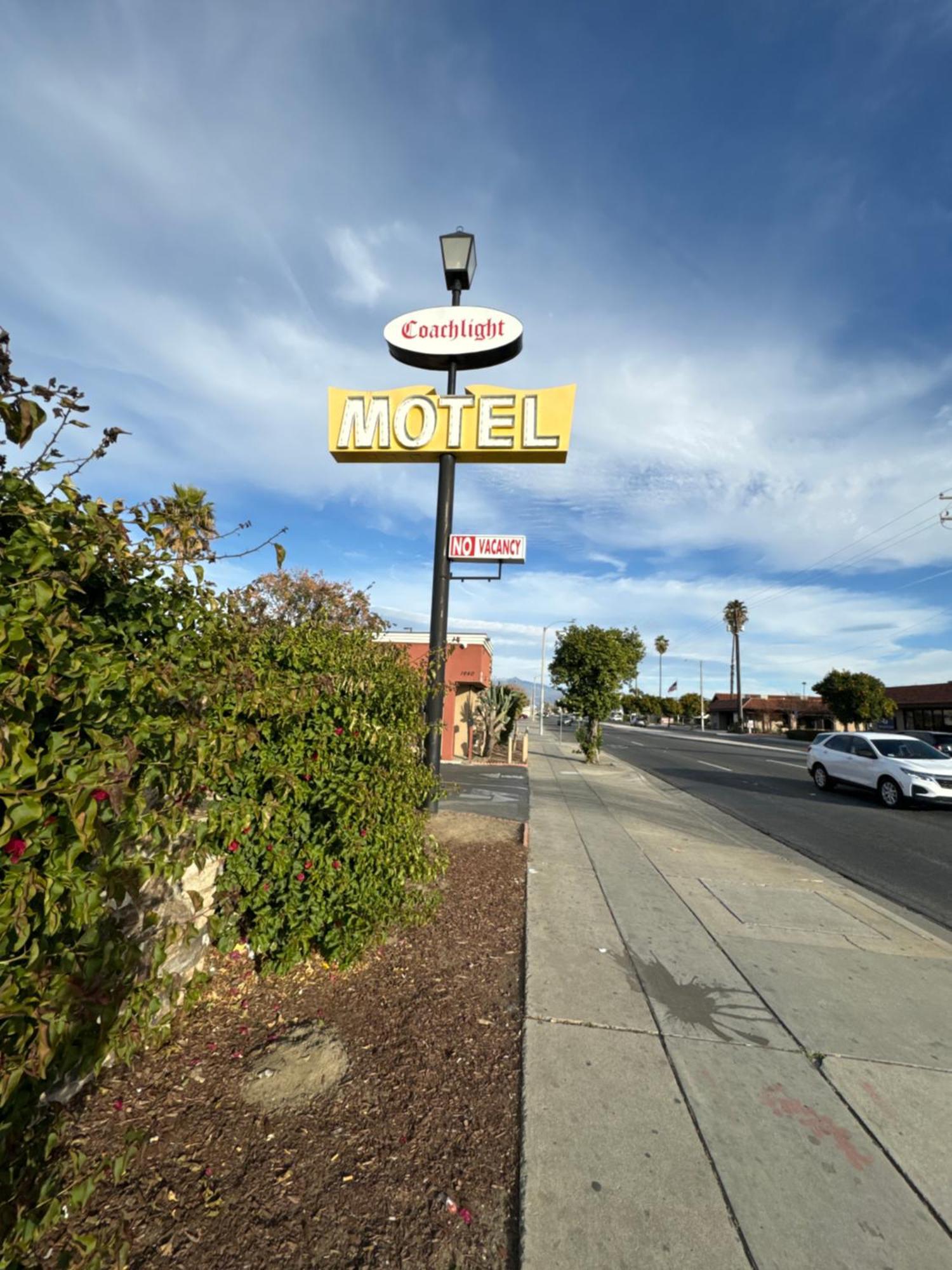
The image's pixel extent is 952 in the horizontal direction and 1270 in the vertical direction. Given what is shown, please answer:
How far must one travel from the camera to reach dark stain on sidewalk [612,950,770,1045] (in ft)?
11.1

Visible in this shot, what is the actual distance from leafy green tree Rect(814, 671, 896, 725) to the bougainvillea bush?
2066 inches

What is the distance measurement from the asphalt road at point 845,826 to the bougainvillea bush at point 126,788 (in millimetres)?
5902

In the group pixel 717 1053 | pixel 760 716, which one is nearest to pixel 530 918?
pixel 717 1053

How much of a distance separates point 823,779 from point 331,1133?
16.0m

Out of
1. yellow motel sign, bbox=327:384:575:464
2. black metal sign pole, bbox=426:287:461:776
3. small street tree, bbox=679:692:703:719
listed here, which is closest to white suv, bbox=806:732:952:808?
yellow motel sign, bbox=327:384:575:464

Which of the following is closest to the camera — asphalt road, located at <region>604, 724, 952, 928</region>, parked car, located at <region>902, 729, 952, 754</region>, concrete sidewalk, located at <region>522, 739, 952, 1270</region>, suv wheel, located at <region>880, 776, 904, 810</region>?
concrete sidewalk, located at <region>522, 739, 952, 1270</region>

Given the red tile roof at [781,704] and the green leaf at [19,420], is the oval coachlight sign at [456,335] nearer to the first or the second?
the green leaf at [19,420]

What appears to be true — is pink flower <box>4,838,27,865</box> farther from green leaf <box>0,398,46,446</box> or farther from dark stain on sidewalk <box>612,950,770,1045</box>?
dark stain on sidewalk <box>612,950,770,1045</box>

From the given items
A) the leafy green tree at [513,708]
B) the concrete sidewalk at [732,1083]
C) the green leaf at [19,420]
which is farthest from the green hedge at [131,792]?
the leafy green tree at [513,708]

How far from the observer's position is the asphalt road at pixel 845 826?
7184mm

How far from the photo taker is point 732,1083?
2896 mm

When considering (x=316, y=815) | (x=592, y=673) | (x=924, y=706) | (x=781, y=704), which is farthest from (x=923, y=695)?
(x=316, y=815)

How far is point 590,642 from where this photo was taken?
20.6 metres

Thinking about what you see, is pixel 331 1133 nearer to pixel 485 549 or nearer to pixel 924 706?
pixel 485 549
